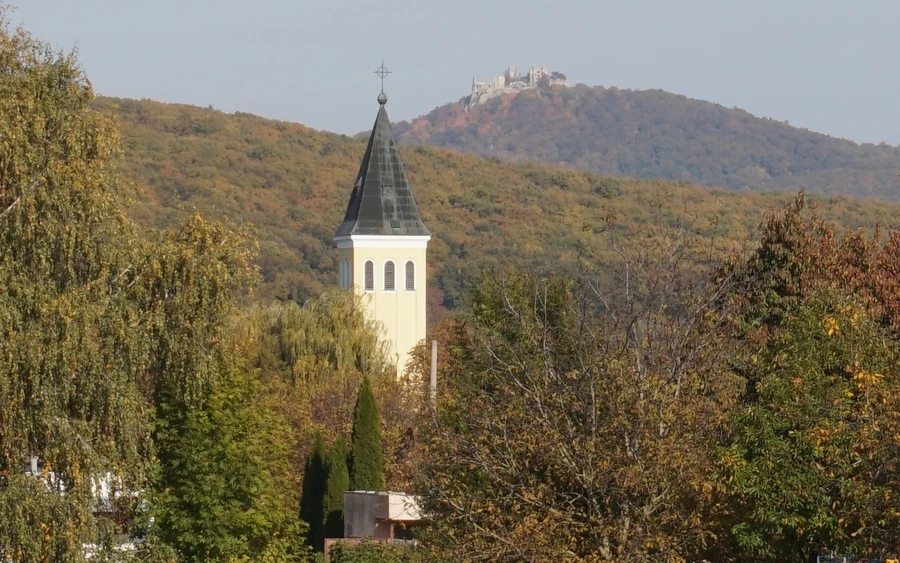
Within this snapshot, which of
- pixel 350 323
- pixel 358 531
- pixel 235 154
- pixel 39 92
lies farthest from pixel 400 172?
pixel 235 154

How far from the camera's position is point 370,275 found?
212 feet

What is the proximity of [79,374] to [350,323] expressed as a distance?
32.7m

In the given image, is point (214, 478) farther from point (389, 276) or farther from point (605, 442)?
point (389, 276)

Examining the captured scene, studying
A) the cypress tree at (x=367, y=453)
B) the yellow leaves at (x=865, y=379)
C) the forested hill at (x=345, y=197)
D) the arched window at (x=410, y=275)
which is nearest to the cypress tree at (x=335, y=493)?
the cypress tree at (x=367, y=453)

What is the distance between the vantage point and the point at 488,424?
68.0 ft

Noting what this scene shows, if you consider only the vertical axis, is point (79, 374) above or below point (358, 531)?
above

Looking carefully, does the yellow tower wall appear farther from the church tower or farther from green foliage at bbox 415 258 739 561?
green foliage at bbox 415 258 739 561

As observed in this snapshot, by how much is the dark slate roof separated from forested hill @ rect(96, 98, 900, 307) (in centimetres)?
2398

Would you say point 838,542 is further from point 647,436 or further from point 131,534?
point 131,534

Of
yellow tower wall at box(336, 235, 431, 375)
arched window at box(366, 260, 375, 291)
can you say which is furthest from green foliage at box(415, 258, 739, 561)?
arched window at box(366, 260, 375, 291)

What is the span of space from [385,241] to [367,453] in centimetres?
2783

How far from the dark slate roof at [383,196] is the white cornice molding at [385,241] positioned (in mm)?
161

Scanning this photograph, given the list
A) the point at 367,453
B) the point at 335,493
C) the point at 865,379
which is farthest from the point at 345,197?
the point at 865,379

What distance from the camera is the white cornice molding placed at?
210 ft
